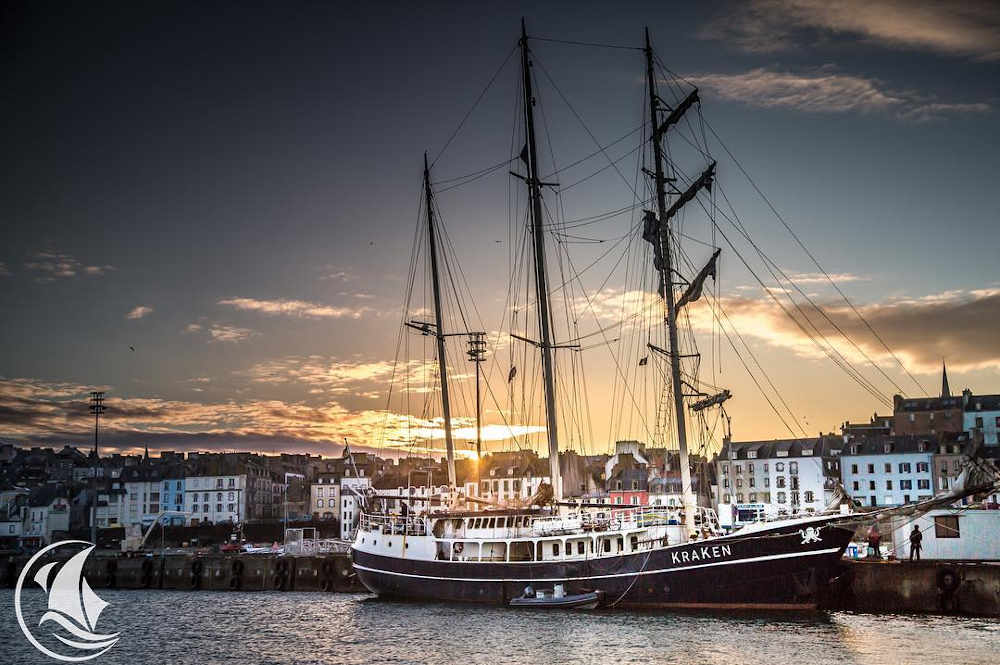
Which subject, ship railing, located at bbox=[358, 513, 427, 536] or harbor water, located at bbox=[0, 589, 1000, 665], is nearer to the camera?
harbor water, located at bbox=[0, 589, 1000, 665]

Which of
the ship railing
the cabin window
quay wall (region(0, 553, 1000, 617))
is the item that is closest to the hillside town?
quay wall (region(0, 553, 1000, 617))

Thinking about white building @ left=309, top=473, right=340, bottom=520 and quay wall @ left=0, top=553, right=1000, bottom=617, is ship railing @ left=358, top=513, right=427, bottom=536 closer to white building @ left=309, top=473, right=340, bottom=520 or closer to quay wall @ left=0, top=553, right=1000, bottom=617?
quay wall @ left=0, top=553, right=1000, bottom=617

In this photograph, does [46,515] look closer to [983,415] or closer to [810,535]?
[810,535]

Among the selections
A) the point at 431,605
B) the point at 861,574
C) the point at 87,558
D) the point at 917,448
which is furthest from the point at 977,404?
the point at 87,558

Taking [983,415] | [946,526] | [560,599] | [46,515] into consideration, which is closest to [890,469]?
[983,415]

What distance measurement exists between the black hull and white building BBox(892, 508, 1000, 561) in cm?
720

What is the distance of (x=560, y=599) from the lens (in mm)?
48281

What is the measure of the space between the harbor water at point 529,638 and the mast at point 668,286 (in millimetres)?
7221

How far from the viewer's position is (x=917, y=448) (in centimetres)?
10381

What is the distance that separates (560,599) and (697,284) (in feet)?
60.1

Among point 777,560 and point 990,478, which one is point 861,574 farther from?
point 990,478

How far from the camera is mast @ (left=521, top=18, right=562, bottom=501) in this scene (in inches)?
2143

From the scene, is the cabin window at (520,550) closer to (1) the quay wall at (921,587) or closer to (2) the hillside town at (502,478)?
(1) the quay wall at (921,587)

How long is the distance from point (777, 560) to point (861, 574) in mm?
5016
